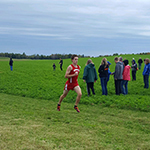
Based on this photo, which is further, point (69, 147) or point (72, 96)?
point (72, 96)

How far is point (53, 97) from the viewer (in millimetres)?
14781

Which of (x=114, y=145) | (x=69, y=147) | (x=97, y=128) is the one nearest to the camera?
(x=69, y=147)

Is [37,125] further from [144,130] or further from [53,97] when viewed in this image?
[53,97]

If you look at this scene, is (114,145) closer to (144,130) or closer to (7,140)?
(144,130)

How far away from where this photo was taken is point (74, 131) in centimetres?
653

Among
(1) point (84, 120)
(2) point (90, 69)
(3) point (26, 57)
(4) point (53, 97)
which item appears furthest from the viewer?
(3) point (26, 57)

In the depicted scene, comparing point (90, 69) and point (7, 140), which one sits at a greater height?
point (90, 69)

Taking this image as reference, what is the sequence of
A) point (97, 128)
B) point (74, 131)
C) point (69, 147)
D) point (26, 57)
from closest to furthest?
point (69, 147) < point (74, 131) < point (97, 128) < point (26, 57)

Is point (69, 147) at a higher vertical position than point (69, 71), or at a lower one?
lower

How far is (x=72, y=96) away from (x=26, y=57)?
133m

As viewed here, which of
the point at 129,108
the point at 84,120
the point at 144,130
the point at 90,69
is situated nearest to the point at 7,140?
the point at 84,120

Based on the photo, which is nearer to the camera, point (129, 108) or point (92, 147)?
point (92, 147)

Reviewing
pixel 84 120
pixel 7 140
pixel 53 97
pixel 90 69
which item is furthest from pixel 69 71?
pixel 53 97

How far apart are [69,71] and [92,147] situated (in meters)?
3.85
